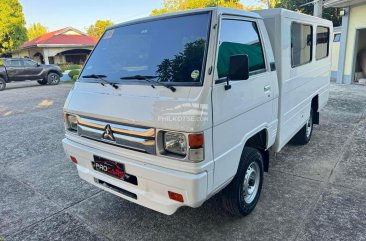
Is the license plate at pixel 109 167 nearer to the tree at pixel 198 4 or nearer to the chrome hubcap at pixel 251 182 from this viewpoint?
the chrome hubcap at pixel 251 182

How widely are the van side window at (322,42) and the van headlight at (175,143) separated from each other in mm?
3870

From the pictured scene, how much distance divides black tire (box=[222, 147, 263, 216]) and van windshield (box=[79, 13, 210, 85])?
109 centimetres

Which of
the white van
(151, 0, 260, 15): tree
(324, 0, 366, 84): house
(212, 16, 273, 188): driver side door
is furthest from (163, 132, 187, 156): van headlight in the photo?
(151, 0, 260, 15): tree

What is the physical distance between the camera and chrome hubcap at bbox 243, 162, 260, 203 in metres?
3.15

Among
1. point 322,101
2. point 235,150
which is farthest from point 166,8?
point 235,150

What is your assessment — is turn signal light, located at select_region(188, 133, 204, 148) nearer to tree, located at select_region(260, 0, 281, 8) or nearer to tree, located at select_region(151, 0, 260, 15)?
tree, located at select_region(260, 0, 281, 8)

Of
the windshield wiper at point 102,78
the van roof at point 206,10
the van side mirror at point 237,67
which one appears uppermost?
the van roof at point 206,10

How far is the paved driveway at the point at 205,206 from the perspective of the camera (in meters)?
2.93

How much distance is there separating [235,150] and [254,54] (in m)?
1.12

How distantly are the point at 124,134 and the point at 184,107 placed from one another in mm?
645

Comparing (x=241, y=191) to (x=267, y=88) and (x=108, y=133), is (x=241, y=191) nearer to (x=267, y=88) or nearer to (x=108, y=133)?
(x=267, y=88)

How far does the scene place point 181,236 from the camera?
2.89 meters

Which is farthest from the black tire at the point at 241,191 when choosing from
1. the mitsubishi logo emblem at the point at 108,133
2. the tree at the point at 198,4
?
the tree at the point at 198,4

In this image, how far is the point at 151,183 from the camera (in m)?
2.46
